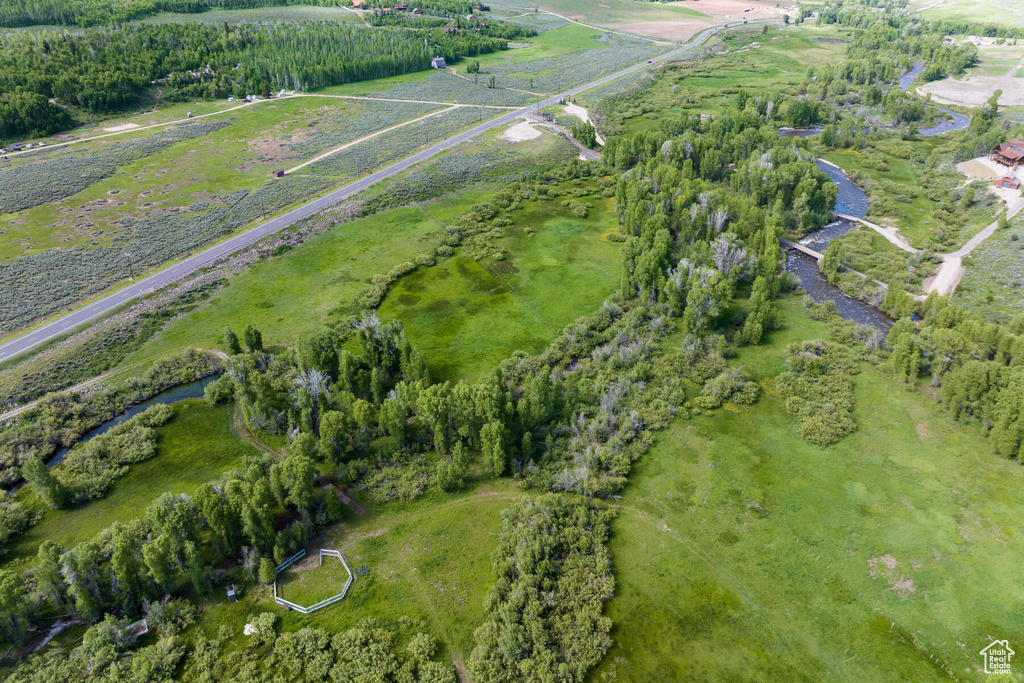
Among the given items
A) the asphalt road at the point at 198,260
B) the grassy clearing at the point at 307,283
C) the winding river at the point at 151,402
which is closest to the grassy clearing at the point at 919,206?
the grassy clearing at the point at 307,283

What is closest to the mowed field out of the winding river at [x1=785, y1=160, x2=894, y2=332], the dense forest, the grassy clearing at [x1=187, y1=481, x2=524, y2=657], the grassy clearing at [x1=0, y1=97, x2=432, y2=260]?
the grassy clearing at [x1=187, y1=481, x2=524, y2=657]

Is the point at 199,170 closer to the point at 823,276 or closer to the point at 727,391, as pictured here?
the point at 727,391

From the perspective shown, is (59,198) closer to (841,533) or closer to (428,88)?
(428,88)

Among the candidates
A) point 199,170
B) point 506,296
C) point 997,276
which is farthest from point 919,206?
point 199,170

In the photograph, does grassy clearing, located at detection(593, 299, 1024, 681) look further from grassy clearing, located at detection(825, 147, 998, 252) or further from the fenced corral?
grassy clearing, located at detection(825, 147, 998, 252)

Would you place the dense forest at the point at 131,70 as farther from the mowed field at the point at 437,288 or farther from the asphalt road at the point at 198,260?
the mowed field at the point at 437,288

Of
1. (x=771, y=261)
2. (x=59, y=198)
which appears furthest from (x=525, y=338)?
(x=59, y=198)
